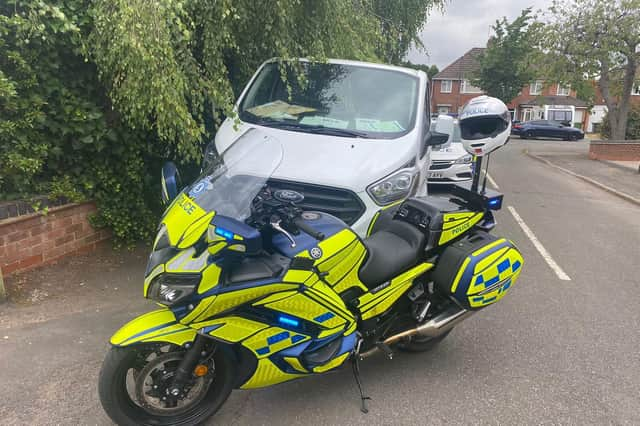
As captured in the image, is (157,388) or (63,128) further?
(63,128)

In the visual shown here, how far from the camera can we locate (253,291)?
6.98 feet

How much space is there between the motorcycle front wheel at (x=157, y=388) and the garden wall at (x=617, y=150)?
63.3 ft

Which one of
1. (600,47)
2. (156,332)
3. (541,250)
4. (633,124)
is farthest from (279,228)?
(633,124)

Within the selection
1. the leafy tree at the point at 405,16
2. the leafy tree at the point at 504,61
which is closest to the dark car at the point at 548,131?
the leafy tree at the point at 504,61

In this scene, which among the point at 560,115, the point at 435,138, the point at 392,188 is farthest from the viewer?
the point at 560,115

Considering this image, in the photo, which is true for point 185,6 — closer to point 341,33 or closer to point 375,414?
point 341,33

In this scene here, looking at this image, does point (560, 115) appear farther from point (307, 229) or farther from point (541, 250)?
point (307, 229)

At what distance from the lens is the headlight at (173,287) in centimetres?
201

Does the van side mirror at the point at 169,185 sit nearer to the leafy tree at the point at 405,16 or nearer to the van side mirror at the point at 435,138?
the van side mirror at the point at 435,138

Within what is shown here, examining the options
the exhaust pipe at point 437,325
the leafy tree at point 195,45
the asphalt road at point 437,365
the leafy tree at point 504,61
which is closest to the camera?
the asphalt road at point 437,365

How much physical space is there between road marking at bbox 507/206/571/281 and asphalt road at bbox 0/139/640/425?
8cm

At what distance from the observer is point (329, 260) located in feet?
7.55

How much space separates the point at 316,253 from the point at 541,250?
468 centimetres

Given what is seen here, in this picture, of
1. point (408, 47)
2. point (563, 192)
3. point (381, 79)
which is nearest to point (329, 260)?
point (381, 79)
